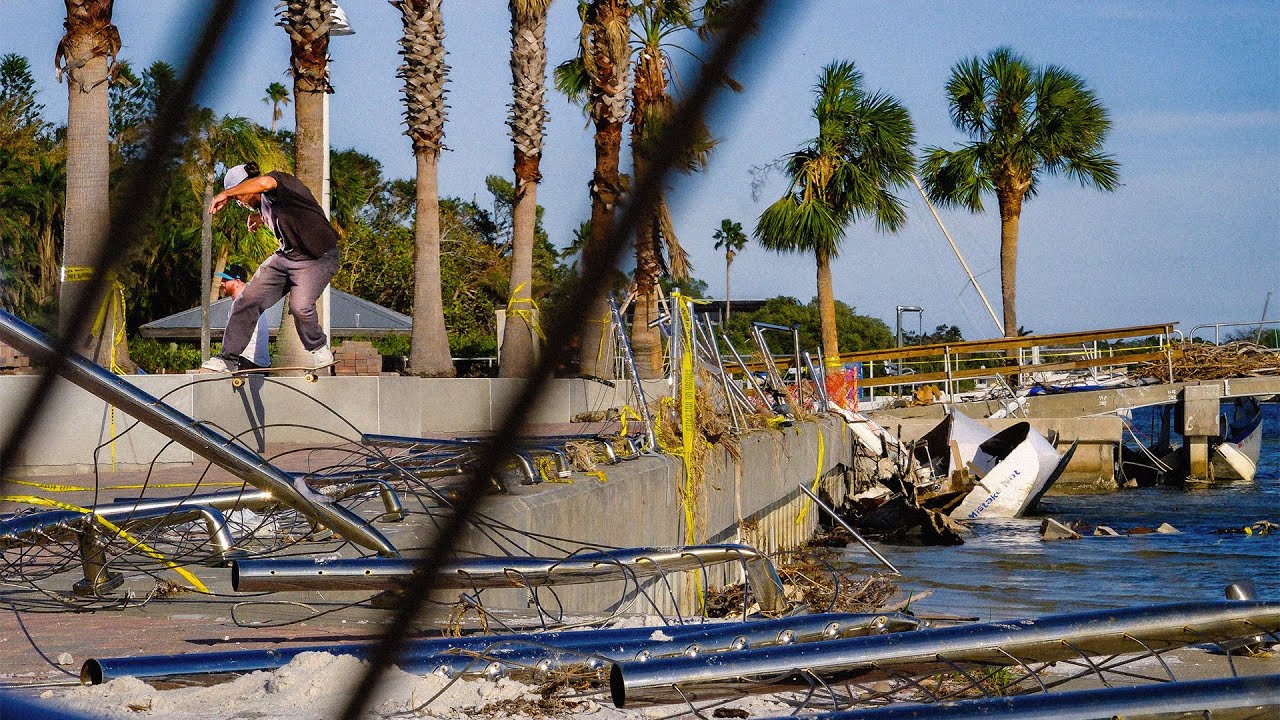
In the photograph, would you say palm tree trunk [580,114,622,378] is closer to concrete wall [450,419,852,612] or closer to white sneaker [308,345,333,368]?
concrete wall [450,419,852,612]

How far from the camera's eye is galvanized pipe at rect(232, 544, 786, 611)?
3.07 meters

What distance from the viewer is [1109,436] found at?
22641 mm

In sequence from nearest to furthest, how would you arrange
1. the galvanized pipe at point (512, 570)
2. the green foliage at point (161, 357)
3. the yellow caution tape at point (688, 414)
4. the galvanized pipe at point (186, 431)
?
the galvanized pipe at point (186, 431) → the galvanized pipe at point (512, 570) → the yellow caution tape at point (688, 414) → the green foliage at point (161, 357)

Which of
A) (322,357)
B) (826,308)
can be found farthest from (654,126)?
(826,308)

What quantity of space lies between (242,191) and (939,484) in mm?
11754

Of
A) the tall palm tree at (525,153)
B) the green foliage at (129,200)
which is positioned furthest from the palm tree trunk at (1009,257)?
the tall palm tree at (525,153)

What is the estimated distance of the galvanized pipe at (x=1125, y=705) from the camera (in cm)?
233

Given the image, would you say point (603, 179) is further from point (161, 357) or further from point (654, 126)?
point (161, 357)

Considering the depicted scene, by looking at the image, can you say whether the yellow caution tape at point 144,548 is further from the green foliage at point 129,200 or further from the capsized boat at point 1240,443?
the capsized boat at point 1240,443

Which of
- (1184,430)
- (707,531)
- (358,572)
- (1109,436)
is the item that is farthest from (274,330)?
(1184,430)

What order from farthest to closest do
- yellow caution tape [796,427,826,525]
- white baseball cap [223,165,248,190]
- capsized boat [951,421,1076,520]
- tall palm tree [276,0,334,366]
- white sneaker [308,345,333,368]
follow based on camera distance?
capsized boat [951,421,1076,520], yellow caution tape [796,427,826,525], tall palm tree [276,0,334,366], white sneaker [308,345,333,368], white baseball cap [223,165,248,190]

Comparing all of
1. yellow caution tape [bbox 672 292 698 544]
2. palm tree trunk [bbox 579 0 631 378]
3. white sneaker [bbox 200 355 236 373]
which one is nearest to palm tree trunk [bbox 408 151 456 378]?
white sneaker [bbox 200 355 236 373]

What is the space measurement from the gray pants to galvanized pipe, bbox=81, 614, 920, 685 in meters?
4.49

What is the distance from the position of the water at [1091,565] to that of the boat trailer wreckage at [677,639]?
372 centimetres
